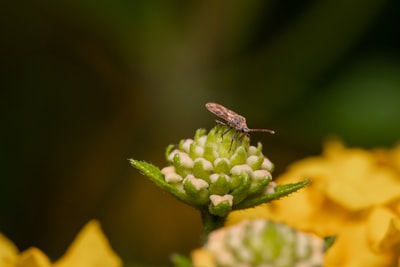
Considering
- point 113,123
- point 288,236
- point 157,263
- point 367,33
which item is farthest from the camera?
point 113,123

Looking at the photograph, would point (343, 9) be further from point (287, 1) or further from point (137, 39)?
point (137, 39)

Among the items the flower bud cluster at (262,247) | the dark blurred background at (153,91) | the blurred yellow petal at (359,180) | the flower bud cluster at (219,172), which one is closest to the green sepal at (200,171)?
the flower bud cluster at (219,172)

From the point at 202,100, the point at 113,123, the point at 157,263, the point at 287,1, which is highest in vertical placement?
the point at 287,1

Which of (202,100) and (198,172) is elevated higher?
(202,100)

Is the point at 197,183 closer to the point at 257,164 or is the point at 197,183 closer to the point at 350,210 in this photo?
the point at 257,164

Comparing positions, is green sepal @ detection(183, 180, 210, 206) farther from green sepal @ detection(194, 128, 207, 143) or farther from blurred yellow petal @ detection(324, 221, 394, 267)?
blurred yellow petal @ detection(324, 221, 394, 267)

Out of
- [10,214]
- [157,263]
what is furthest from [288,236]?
[10,214]

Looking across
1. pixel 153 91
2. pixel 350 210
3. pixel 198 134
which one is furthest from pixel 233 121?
pixel 153 91
